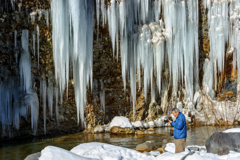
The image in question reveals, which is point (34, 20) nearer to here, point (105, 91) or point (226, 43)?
point (105, 91)

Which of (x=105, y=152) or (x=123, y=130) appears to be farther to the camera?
(x=123, y=130)

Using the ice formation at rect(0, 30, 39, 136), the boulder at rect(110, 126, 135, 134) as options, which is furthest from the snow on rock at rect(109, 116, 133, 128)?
the ice formation at rect(0, 30, 39, 136)

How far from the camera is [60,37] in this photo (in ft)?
32.1

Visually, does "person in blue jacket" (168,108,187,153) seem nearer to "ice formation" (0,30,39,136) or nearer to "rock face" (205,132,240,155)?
"rock face" (205,132,240,155)

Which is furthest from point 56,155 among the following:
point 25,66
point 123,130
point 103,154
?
point 123,130

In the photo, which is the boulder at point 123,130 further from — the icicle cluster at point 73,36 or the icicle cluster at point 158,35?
the icicle cluster at point 73,36

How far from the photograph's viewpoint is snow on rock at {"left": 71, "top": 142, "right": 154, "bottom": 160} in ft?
15.8

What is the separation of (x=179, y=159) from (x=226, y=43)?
12625 millimetres

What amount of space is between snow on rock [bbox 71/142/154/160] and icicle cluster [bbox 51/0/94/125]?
5.44 metres

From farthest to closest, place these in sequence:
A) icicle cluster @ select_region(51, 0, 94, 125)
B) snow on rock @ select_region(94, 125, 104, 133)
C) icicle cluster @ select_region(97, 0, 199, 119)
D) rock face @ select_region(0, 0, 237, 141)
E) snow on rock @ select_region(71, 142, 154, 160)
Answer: snow on rock @ select_region(94, 125, 104, 133) < icicle cluster @ select_region(97, 0, 199, 119) < rock face @ select_region(0, 0, 237, 141) < icicle cluster @ select_region(51, 0, 94, 125) < snow on rock @ select_region(71, 142, 154, 160)

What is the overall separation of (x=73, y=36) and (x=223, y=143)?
8318 mm

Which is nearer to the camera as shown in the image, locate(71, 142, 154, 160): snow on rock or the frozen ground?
the frozen ground

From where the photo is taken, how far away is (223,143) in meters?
4.31

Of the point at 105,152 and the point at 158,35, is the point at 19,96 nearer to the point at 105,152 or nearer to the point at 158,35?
the point at 105,152
